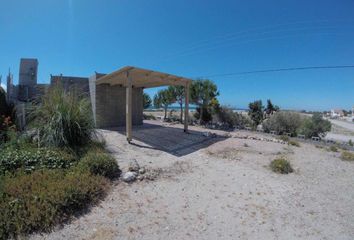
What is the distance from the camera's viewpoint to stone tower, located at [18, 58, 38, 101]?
406 inches

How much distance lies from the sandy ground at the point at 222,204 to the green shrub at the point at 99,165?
1.18 ft

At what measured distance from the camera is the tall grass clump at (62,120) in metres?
4.64

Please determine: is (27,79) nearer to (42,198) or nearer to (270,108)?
(42,198)

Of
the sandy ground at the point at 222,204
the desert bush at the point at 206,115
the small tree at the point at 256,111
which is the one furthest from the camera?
the small tree at the point at 256,111

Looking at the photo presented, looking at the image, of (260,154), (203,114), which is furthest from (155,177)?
(203,114)

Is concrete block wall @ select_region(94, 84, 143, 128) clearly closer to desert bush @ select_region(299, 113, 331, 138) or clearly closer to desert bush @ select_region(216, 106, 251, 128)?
desert bush @ select_region(216, 106, 251, 128)

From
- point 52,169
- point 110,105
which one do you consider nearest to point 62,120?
point 52,169

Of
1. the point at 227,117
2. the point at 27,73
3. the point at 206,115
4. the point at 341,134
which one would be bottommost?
the point at 341,134

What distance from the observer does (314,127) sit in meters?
13.1

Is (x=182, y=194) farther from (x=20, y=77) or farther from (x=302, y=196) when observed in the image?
(x=20, y=77)

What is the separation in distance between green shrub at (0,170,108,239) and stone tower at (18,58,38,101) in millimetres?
8906

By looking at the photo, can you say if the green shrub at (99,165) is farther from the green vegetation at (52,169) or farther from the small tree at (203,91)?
the small tree at (203,91)

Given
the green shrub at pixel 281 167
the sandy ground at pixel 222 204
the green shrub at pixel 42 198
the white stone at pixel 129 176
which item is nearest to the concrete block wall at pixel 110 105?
the sandy ground at pixel 222 204

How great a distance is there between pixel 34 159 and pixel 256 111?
16395mm
